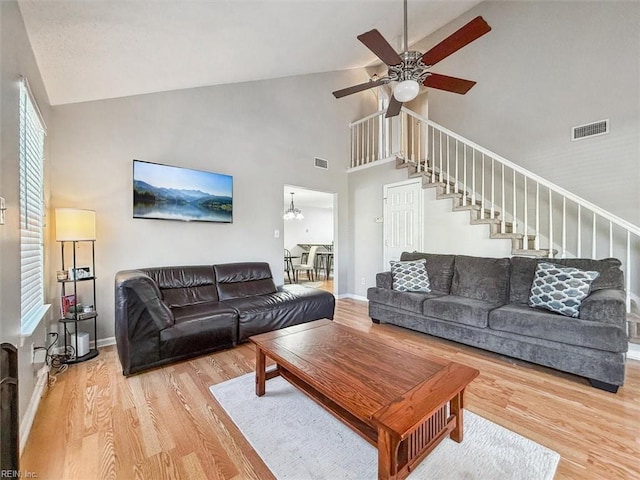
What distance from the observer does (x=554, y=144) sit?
363 centimetres

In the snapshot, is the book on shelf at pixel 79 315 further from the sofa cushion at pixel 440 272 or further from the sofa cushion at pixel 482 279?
the sofa cushion at pixel 482 279

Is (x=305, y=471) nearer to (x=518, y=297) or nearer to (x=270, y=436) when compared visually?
(x=270, y=436)

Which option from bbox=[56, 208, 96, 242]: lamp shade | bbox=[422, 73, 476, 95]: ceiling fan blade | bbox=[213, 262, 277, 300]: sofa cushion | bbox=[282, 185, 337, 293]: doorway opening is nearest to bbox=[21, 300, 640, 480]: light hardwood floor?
bbox=[213, 262, 277, 300]: sofa cushion

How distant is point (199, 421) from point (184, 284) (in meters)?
1.82

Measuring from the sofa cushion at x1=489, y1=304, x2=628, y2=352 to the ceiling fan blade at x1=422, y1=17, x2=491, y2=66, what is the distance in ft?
7.46

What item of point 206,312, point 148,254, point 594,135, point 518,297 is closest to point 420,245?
point 518,297

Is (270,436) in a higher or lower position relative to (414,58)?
lower

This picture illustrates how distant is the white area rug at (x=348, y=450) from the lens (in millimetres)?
1314

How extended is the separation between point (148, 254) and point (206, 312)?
1.20m

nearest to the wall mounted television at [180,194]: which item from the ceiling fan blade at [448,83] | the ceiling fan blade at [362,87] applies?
the ceiling fan blade at [362,87]

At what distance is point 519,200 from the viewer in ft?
12.8

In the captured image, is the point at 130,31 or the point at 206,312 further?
the point at 206,312

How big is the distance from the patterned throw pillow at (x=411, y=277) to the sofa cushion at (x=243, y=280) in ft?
5.37

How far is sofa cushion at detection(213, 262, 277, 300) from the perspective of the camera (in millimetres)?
3469
